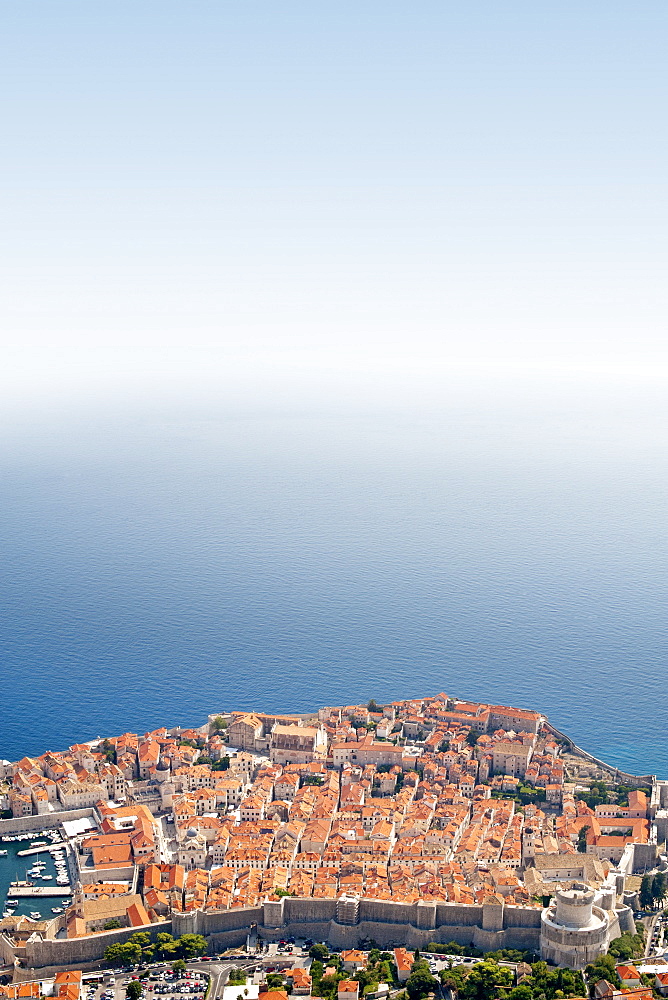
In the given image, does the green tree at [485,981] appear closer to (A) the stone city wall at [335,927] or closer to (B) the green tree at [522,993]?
(B) the green tree at [522,993]

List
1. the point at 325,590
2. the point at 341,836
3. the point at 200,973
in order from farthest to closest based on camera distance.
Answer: the point at 325,590
the point at 341,836
the point at 200,973

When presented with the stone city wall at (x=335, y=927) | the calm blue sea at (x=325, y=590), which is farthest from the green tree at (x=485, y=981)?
the calm blue sea at (x=325, y=590)

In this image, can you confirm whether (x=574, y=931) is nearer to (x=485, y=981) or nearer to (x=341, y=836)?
(x=485, y=981)

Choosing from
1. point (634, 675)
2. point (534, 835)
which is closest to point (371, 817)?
point (534, 835)

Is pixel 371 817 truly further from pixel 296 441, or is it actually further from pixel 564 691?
pixel 296 441

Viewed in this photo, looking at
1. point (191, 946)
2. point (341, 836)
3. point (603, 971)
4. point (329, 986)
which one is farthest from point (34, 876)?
point (603, 971)

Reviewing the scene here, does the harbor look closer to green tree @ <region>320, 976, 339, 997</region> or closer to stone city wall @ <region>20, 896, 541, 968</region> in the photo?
stone city wall @ <region>20, 896, 541, 968</region>
